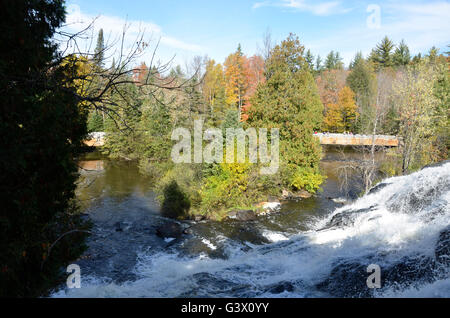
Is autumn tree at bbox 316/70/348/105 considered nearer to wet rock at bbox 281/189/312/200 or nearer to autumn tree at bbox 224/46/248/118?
autumn tree at bbox 224/46/248/118

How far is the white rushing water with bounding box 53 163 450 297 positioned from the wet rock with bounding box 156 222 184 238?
73.9 inches

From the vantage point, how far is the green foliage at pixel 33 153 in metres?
4.18

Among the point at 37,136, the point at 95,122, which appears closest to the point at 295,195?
the point at 37,136

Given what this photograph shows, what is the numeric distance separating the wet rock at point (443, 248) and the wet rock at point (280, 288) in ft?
9.09

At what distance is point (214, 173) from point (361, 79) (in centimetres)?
4222

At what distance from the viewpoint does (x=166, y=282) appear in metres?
6.70

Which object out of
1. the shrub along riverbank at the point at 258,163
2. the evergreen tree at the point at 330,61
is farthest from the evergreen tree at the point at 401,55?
the shrub along riverbank at the point at 258,163

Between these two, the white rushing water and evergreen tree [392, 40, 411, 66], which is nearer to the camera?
the white rushing water

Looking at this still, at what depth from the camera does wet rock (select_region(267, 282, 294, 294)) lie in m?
5.86

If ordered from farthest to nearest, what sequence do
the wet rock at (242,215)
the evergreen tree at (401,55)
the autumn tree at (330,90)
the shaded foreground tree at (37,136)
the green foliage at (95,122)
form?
the evergreen tree at (401,55) → the autumn tree at (330,90) → the green foliage at (95,122) → the wet rock at (242,215) → the shaded foreground tree at (37,136)

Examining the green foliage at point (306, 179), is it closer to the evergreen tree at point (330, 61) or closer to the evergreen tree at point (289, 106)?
the evergreen tree at point (289, 106)

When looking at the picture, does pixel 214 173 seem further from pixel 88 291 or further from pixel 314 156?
pixel 88 291

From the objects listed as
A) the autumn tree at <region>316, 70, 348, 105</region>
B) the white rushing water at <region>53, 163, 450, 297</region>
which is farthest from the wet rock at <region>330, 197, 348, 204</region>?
the autumn tree at <region>316, 70, 348, 105</region>
